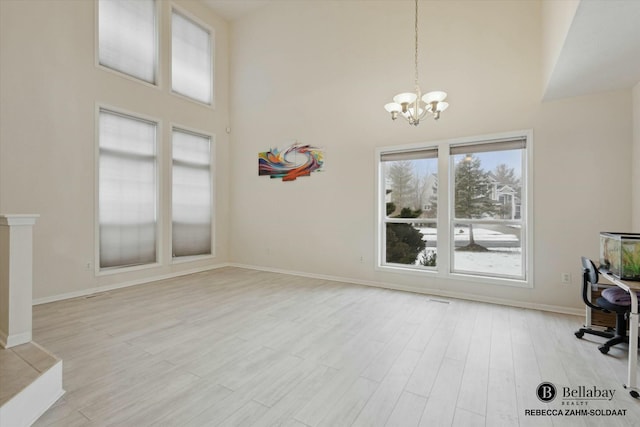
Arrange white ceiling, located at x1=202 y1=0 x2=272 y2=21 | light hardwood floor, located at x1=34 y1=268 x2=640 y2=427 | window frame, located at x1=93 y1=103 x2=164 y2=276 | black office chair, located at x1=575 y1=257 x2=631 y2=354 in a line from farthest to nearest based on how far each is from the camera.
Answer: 1. white ceiling, located at x1=202 y1=0 x2=272 y2=21
2. window frame, located at x1=93 y1=103 x2=164 y2=276
3. black office chair, located at x1=575 y1=257 x2=631 y2=354
4. light hardwood floor, located at x1=34 y1=268 x2=640 y2=427

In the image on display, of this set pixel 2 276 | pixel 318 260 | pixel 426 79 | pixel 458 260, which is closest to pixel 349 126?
pixel 426 79

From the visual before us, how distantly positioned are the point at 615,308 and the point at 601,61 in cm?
239

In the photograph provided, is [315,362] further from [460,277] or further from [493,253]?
[493,253]

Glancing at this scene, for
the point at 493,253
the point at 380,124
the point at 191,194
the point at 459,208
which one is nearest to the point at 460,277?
the point at 493,253

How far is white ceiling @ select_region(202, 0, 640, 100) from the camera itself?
7.15 ft

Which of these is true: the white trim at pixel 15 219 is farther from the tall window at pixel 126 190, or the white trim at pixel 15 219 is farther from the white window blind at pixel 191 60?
the white window blind at pixel 191 60

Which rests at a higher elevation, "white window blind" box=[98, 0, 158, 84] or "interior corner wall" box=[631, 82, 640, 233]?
"white window blind" box=[98, 0, 158, 84]

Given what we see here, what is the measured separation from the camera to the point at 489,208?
4.34 metres

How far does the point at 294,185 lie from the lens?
599 cm

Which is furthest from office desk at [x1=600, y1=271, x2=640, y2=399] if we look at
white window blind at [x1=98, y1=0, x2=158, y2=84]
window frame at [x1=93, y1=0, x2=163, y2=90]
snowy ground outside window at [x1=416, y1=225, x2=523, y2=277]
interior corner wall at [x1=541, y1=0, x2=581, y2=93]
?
white window blind at [x1=98, y1=0, x2=158, y2=84]

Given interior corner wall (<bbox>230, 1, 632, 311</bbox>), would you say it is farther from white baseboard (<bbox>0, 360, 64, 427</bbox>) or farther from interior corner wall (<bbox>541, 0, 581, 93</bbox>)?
white baseboard (<bbox>0, 360, 64, 427</bbox>)

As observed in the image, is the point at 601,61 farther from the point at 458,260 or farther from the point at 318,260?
the point at 318,260

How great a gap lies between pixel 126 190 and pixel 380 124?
458 cm

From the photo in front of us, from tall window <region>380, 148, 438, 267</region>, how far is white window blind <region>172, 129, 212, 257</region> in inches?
154
